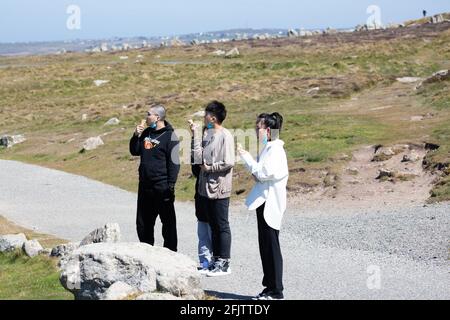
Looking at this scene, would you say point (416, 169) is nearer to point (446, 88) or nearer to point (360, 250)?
point (360, 250)

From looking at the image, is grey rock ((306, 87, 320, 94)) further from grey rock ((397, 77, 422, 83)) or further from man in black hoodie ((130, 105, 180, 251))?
man in black hoodie ((130, 105, 180, 251))

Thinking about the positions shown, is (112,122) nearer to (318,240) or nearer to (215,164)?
(318,240)

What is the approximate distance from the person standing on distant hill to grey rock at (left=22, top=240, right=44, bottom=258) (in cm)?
500

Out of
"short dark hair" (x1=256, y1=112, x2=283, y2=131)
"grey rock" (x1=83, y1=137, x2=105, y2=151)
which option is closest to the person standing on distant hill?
"short dark hair" (x1=256, y1=112, x2=283, y2=131)

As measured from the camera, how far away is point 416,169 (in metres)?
21.0

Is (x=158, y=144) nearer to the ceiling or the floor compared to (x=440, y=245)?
nearer to the ceiling

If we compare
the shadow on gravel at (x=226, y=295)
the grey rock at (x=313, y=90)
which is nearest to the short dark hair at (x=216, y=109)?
the shadow on gravel at (x=226, y=295)

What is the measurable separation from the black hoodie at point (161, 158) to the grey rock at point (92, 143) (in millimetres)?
22177

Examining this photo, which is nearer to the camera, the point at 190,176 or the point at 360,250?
the point at 360,250

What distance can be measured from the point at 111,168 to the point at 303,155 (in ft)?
26.2

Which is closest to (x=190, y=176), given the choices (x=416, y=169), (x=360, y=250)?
(x=416, y=169)

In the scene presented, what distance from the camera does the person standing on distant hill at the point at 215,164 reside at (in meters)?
10.9

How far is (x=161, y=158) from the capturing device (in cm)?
1159

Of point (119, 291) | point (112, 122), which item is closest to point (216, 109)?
point (119, 291)
